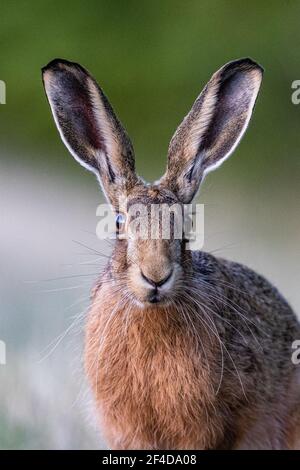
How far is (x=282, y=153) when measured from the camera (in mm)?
7426

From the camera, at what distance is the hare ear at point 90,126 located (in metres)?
3.98

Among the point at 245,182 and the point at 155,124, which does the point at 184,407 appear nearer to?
the point at 245,182

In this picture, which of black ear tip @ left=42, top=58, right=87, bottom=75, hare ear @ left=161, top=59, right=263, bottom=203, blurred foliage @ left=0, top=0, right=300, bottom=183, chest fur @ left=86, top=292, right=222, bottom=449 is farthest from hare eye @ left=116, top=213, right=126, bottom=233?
blurred foliage @ left=0, top=0, right=300, bottom=183

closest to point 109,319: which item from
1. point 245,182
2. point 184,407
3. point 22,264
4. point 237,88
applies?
point 184,407

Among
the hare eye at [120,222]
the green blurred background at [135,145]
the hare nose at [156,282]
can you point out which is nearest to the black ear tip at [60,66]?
the hare eye at [120,222]

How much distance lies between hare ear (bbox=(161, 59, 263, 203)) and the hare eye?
0.19 meters

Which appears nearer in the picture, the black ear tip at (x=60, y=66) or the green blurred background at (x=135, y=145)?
the black ear tip at (x=60, y=66)

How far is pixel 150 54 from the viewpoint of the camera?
7840 mm

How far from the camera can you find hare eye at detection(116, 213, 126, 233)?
3855mm

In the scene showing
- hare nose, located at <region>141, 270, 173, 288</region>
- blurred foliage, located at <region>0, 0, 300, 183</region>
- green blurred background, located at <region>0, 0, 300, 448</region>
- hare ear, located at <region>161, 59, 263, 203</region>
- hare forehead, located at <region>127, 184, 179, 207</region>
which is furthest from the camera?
blurred foliage, located at <region>0, 0, 300, 183</region>

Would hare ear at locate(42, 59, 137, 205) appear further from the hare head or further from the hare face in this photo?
the hare face

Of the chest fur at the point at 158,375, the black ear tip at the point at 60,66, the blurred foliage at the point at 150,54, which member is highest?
the blurred foliage at the point at 150,54

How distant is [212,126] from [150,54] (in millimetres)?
3846

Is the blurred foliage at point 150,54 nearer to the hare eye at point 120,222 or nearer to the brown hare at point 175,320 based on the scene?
the brown hare at point 175,320
